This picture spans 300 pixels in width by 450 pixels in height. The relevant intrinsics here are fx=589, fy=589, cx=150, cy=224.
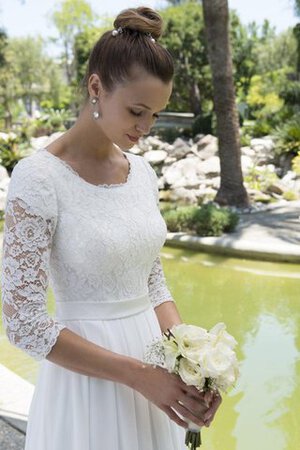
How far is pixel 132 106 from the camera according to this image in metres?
1.55

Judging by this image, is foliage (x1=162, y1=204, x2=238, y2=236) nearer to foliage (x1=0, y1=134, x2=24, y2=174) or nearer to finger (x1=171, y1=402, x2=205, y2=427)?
finger (x1=171, y1=402, x2=205, y2=427)

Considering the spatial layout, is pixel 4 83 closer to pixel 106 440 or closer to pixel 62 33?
pixel 62 33

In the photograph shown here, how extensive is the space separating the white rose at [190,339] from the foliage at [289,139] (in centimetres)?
1469

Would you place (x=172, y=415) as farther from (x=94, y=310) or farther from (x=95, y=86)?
(x=95, y=86)

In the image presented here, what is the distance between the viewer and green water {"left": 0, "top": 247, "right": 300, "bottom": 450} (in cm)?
392

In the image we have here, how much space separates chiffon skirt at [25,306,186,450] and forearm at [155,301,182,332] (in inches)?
6.5

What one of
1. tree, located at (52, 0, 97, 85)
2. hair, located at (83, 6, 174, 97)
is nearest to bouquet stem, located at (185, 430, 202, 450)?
hair, located at (83, 6, 174, 97)

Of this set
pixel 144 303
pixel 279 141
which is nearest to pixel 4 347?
pixel 144 303

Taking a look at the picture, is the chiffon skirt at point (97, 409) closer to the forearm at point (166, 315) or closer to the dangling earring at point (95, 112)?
the forearm at point (166, 315)

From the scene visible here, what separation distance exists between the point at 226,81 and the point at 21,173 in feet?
33.4

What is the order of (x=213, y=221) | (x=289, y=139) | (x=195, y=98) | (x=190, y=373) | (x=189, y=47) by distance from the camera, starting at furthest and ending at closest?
(x=195, y=98) < (x=189, y=47) < (x=289, y=139) < (x=213, y=221) < (x=190, y=373)

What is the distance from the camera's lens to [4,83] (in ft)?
126

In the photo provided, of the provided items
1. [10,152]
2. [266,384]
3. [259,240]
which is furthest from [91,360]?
[10,152]

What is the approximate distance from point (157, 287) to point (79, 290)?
1.20ft
